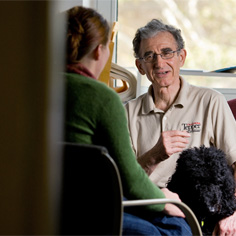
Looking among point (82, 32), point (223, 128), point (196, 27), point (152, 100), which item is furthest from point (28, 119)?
point (196, 27)

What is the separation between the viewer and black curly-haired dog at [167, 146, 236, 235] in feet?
5.05

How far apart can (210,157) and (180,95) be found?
2.19ft

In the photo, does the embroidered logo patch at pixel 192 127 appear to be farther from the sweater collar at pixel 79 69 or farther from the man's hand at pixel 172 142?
the sweater collar at pixel 79 69

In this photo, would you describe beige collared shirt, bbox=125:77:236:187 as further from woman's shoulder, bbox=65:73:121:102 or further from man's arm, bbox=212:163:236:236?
woman's shoulder, bbox=65:73:121:102

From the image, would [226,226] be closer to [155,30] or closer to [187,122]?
[187,122]

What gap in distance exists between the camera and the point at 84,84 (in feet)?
3.96

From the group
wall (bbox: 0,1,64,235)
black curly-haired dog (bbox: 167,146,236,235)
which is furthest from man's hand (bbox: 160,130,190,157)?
wall (bbox: 0,1,64,235)

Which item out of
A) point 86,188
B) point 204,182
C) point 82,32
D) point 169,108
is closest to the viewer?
point 86,188

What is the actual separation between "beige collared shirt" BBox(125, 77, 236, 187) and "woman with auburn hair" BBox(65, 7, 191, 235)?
0.74 metres

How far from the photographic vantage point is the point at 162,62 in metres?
2.27

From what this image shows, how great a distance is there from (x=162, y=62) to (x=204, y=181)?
85 centimetres

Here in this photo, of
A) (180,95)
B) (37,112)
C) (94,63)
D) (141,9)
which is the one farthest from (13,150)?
(141,9)

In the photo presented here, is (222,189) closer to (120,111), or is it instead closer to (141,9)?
(120,111)

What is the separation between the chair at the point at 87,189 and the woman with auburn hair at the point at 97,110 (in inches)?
4.3
